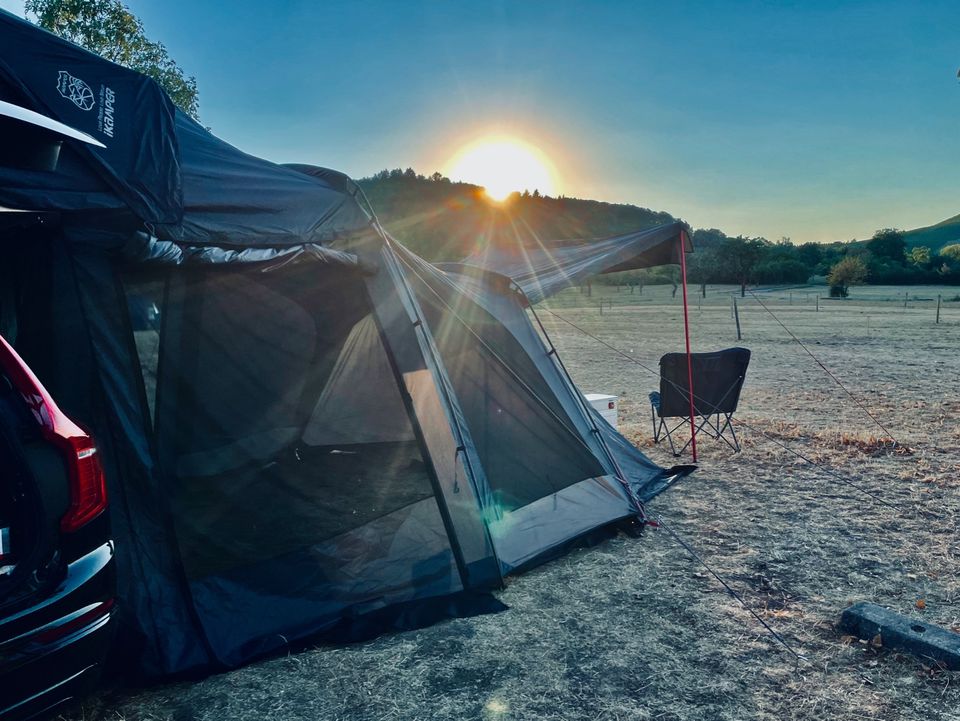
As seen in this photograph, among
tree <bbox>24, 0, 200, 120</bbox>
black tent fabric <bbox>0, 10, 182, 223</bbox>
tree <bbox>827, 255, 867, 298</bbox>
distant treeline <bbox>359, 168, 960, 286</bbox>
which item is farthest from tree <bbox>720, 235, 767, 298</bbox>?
black tent fabric <bbox>0, 10, 182, 223</bbox>

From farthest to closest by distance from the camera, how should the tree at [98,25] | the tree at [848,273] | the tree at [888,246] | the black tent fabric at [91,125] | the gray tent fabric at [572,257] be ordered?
the tree at [888,246], the tree at [848,273], the tree at [98,25], the gray tent fabric at [572,257], the black tent fabric at [91,125]

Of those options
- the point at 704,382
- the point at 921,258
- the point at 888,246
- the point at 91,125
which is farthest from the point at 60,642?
the point at 888,246

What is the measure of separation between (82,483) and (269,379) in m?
3.39

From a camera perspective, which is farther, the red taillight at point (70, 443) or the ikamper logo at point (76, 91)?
the ikamper logo at point (76, 91)

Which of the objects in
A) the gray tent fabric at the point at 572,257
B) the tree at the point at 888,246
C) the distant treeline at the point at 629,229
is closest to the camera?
the gray tent fabric at the point at 572,257

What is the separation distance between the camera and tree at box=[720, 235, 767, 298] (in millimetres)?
54969

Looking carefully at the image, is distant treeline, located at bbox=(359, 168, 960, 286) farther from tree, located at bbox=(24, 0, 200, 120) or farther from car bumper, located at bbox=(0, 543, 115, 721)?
car bumper, located at bbox=(0, 543, 115, 721)

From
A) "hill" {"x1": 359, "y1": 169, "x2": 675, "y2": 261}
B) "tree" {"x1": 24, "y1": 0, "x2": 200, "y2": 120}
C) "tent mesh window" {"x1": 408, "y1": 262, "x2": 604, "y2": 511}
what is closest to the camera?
"tent mesh window" {"x1": 408, "y1": 262, "x2": 604, "y2": 511}

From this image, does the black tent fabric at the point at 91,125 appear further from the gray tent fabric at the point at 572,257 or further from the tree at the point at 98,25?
the tree at the point at 98,25

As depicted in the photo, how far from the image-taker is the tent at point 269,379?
314 cm

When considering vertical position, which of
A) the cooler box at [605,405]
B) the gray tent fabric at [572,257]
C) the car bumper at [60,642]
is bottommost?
the cooler box at [605,405]

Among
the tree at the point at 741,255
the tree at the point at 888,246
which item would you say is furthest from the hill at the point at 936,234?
the tree at the point at 741,255

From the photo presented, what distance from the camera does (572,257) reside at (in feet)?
19.0

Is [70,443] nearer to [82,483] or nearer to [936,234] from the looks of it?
[82,483]
